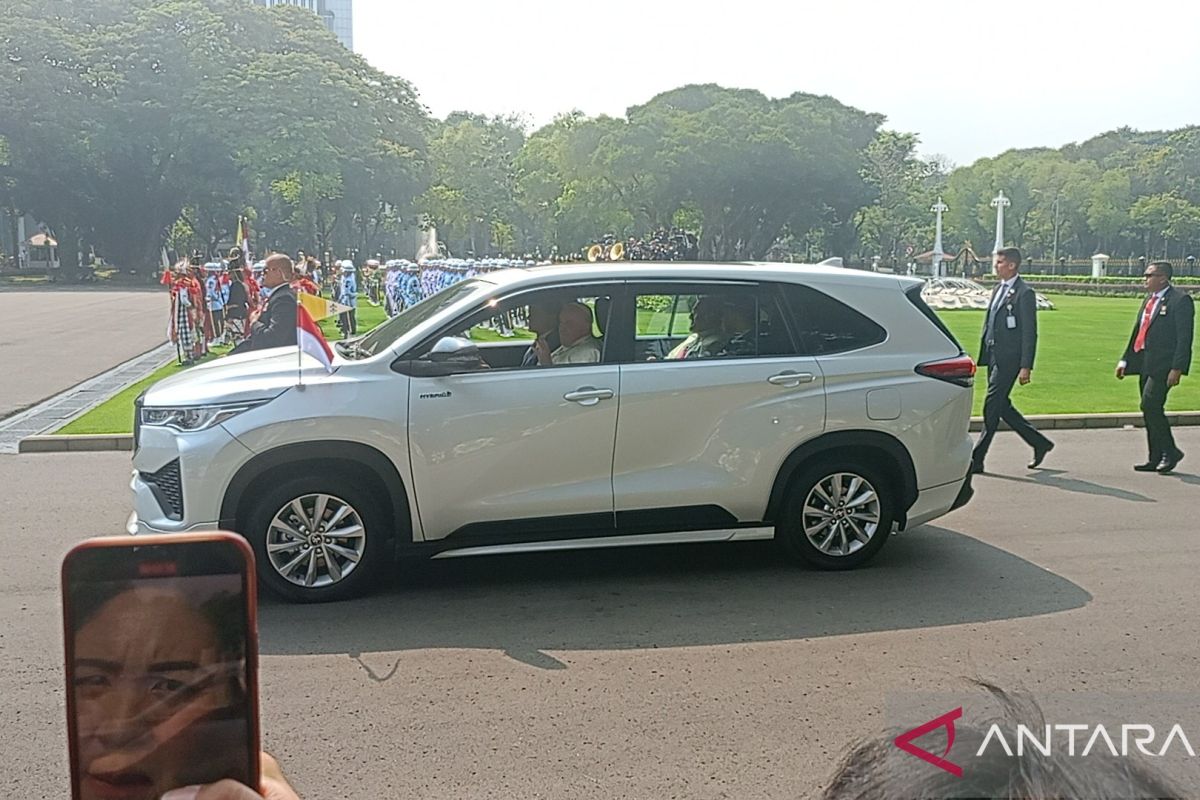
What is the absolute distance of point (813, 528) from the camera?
22.1 feet

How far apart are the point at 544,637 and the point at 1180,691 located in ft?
9.47

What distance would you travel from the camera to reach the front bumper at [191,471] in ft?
19.5

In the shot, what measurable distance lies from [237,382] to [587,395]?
6.22 feet

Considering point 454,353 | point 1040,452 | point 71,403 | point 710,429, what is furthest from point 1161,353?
point 71,403

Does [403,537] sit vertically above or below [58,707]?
above

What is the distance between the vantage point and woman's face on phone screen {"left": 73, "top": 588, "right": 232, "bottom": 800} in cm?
133

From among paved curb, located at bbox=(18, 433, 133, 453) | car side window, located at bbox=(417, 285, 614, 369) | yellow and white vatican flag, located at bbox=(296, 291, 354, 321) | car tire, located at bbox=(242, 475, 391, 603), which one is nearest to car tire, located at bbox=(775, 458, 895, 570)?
car side window, located at bbox=(417, 285, 614, 369)

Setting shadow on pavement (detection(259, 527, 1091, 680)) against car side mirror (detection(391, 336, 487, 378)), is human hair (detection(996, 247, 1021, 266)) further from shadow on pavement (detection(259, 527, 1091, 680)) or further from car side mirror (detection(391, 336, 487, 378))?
car side mirror (detection(391, 336, 487, 378))

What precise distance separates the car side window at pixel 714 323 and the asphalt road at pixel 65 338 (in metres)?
9.06

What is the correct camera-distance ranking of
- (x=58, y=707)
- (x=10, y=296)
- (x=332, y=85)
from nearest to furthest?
(x=58, y=707), (x=10, y=296), (x=332, y=85)

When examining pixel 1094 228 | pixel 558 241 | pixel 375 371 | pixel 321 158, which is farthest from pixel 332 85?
pixel 1094 228

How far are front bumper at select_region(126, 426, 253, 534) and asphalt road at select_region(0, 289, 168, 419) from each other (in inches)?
307

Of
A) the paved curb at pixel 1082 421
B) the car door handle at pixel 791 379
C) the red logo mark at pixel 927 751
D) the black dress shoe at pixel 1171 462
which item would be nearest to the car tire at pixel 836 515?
the car door handle at pixel 791 379

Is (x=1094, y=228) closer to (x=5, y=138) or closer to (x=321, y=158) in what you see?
(x=321, y=158)
